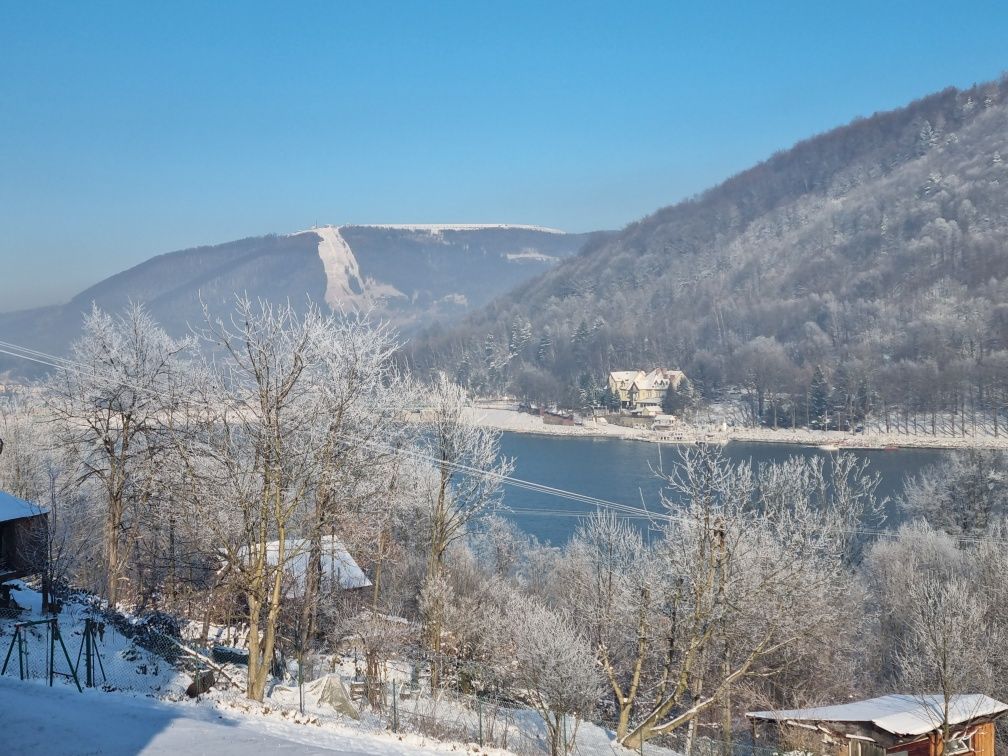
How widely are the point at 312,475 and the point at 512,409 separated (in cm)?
5531

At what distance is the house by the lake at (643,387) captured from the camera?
189ft

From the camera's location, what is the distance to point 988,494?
21.5 meters

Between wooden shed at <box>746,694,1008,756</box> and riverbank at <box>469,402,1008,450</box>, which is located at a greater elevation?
wooden shed at <box>746,694,1008,756</box>

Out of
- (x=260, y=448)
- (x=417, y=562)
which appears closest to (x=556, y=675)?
(x=260, y=448)

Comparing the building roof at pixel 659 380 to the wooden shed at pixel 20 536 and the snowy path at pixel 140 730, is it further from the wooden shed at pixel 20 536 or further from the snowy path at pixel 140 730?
the snowy path at pixel 140 730

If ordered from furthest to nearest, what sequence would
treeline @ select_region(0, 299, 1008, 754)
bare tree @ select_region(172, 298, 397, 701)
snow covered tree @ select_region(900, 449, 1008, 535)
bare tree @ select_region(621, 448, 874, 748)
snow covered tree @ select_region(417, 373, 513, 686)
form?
snow covered tree @ select_region(900, 449, 1008, 535), snow covered tree @ select_region(417, 373, 513, 686), bare tree @ select_region(621, 448, 874, 748), treeline @ select_region(0, 299, 1008, 754), bare tree @ select_region(172, 298, 397, 701)

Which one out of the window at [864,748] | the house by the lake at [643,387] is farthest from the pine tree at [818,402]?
the window at [864,748]

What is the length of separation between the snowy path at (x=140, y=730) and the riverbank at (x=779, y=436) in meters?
31.6

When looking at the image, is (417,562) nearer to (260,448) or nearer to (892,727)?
(260,448)

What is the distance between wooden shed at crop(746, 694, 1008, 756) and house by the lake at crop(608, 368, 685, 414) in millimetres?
46832

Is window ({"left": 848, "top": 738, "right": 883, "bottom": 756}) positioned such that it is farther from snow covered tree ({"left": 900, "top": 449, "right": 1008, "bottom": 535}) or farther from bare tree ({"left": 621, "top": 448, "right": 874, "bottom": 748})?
snow covered tree ({"left": 900, "top": 449, "right": 1008, "bottom": 535})

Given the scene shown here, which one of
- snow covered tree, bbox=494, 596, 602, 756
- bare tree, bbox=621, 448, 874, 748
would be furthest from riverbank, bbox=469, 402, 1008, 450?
snow covered tree, bbox=494, 596, 602, 756

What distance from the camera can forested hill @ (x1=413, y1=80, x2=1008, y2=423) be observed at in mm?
58750

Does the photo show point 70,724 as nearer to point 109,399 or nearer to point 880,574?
point 109,399
